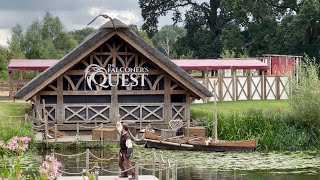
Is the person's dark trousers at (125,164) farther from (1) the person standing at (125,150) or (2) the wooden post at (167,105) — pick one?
(2) the wooden post at (167,105)

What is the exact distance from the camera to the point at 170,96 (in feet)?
109

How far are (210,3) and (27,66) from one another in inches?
1241

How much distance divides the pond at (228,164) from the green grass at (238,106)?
763 centimetres

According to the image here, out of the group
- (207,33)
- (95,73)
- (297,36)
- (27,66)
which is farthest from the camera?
(207,33)

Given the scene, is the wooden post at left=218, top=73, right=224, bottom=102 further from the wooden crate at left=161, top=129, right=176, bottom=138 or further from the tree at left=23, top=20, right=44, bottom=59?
the tree at left=23, top=20, right=44, bottom=59

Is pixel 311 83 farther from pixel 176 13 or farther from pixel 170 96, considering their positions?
pixel 176 13

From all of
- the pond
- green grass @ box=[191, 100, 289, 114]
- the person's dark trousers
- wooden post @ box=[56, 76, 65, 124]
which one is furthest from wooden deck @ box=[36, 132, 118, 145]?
the person's dark trousers

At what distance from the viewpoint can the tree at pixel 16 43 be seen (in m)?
60.0

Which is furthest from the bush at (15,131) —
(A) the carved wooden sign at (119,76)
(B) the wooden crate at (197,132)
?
(B) the wooden crate at (197,132)

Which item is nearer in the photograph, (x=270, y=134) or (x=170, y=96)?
(x=270, y=134)

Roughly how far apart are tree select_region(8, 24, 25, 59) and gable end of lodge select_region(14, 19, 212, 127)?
27.8 metres

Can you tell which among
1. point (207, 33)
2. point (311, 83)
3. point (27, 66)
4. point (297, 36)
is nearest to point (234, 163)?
point (311, 83)

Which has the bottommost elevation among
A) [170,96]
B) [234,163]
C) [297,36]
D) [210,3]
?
[234,163]

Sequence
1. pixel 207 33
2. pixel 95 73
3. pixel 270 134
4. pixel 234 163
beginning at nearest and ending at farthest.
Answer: pixel 234 163 → pixel 270 134 → pixel 95 73 → pixel 207 33
